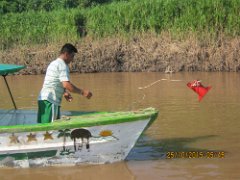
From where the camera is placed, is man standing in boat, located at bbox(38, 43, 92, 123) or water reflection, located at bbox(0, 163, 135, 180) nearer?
water reflection, located at bbox(0, 163, 135, 180)

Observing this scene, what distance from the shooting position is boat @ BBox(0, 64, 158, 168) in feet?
24.7

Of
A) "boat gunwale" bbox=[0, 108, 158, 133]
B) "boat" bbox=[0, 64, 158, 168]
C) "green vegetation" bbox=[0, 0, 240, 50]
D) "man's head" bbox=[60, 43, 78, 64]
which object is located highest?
"green vegetation" bbox=[0, 0, 240, 50]

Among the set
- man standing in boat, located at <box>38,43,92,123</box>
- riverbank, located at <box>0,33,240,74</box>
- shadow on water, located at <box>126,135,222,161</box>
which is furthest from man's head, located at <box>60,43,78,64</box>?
riverbank, located at <box>0,33,240,74</box>

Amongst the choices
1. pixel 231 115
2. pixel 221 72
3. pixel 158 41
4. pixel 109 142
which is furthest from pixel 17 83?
pixel 109 142

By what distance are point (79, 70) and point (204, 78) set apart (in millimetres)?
6473

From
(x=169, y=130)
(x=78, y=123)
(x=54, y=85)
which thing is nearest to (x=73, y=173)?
(x=78, y=123)

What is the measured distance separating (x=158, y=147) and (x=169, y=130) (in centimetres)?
131

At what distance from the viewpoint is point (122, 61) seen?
2389cm
